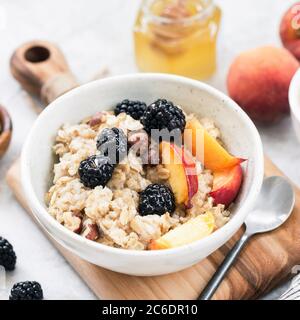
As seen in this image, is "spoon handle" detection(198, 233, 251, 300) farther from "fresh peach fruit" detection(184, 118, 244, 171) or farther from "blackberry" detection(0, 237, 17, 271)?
"blackberry" detection(0, 237, 17, 271)

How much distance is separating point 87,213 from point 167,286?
0.32m

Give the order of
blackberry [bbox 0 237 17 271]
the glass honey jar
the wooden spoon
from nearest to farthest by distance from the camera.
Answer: blackberry [bbox 0 237 17 271] < the wooden spoon < the glass honey jar

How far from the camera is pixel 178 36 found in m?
2.40

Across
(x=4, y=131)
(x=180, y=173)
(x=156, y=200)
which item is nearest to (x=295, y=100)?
(x=180, y=173)

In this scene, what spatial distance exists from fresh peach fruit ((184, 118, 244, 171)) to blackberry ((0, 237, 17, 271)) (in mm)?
608

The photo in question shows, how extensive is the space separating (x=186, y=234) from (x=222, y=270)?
24cm

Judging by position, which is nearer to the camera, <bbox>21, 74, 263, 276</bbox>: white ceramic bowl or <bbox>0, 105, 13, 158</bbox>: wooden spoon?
<bbox>21, 74, 263, 276</bbox>: white ceramic bowl

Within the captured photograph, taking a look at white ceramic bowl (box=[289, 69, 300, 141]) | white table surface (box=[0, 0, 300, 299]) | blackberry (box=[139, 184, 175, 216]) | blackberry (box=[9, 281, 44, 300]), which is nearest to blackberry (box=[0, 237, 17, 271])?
blackberry (box=[9, 281, 44, 300])

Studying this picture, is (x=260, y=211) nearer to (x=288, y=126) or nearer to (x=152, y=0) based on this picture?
(x=288, y=126)

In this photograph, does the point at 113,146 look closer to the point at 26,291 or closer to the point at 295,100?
the point at 26,291

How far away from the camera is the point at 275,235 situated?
6.25ft

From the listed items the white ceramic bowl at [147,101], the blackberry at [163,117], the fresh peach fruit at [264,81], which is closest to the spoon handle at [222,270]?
the white ceramic bowl at [147,101]

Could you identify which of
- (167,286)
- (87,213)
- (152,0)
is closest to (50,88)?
(152,0)

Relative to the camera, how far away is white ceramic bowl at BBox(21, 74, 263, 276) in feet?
5.27
